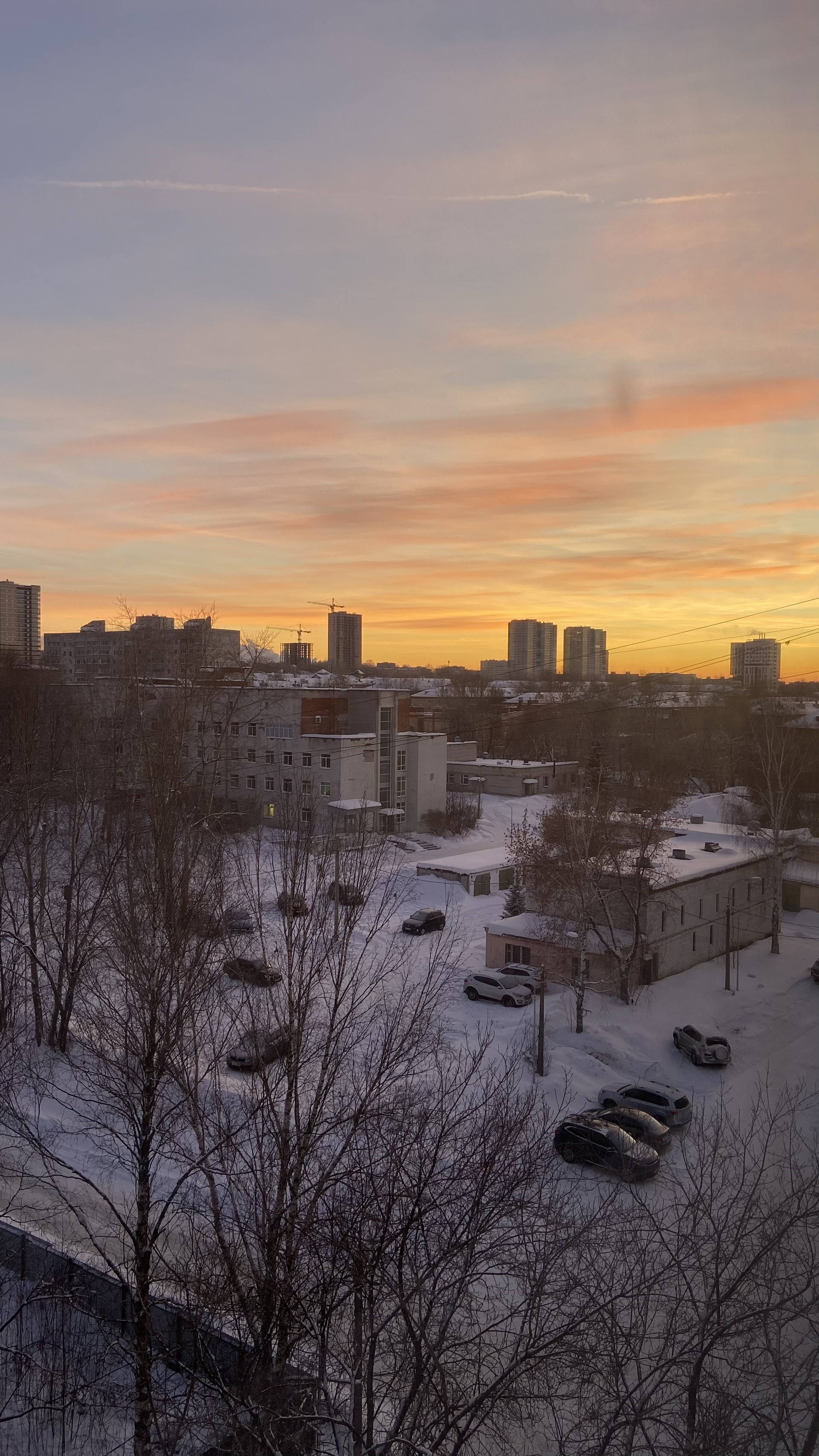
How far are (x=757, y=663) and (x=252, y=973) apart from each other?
69.6m

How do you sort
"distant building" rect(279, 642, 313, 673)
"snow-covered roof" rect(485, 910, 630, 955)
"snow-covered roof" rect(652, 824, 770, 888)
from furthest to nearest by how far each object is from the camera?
1. "distant building" rect(279, 642, 313, 673)
2. "snow-covered roof" rect(652, 824, 770, 888)
3. "snow-covered roof" rect(485, 910, 630, 955)

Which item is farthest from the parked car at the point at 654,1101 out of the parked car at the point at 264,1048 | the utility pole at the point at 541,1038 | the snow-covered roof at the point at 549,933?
the parked car at the point at 264,1048

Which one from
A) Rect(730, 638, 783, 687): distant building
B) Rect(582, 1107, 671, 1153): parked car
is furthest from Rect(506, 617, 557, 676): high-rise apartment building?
Rect(582, 1107, 671, 1153): parked car

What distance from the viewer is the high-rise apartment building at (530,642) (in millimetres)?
113688

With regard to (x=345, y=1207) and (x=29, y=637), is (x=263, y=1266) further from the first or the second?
(x=29, y=637)

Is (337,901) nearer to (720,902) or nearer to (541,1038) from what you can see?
(541,1038)

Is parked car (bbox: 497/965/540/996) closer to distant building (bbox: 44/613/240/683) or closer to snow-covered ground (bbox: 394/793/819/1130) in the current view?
snow-covered ground (bbox: 394/793/819/1130)

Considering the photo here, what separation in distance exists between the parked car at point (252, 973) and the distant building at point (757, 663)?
6184 cm

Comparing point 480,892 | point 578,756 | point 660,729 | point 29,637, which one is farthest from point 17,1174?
point 29,637

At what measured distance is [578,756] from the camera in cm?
4894

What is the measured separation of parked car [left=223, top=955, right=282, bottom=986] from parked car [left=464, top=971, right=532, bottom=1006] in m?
9.69

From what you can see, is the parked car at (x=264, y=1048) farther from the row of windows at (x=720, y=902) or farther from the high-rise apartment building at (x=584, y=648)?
the high-rise apartment building at (x=584, y=648)

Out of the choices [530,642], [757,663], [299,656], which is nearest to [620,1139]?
[757,663]

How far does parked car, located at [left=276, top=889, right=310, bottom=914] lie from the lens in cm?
719
